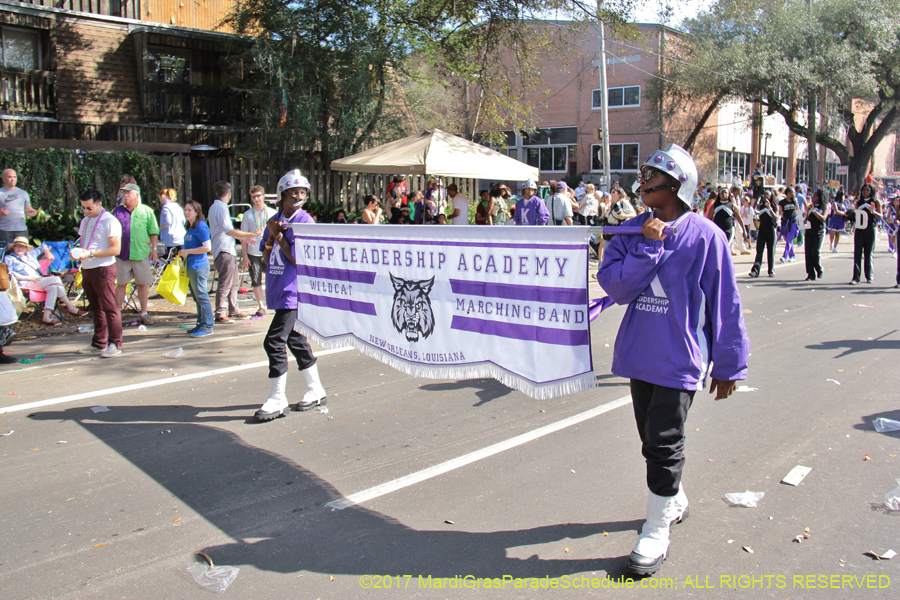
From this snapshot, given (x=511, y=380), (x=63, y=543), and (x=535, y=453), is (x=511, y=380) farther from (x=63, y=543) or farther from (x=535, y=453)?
(x=63, y=543)

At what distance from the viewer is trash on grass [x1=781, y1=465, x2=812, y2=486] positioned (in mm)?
4359

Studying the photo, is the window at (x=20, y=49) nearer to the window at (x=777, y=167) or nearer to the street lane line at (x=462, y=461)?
the street lane line at (x=462, y=461)

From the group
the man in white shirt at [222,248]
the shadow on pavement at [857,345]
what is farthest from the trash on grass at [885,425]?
the man in white shirt at [222,248]

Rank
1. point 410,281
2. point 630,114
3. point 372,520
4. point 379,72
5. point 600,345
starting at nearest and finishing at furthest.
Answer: point 372,520 → point 410,281 → point 600,345 → point 379,72 → point 630,114

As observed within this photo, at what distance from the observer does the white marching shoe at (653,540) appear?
3.27 m

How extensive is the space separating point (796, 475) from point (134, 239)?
8.40 metres

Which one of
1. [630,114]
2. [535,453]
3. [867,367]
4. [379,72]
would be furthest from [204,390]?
[630,114]

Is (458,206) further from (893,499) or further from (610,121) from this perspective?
(610,121)

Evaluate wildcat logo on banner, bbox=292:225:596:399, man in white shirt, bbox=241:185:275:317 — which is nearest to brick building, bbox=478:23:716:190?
man in white shirt, bbox=241:185:275:317

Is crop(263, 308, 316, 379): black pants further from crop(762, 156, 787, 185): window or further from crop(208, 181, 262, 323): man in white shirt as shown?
crop(762, 156, 787, 185): window

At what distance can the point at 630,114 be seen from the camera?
39.5 metres

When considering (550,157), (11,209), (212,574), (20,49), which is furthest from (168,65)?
(550,157)

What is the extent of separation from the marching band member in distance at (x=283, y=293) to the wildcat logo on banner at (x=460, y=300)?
0.34 metres

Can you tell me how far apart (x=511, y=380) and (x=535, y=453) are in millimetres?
1182
